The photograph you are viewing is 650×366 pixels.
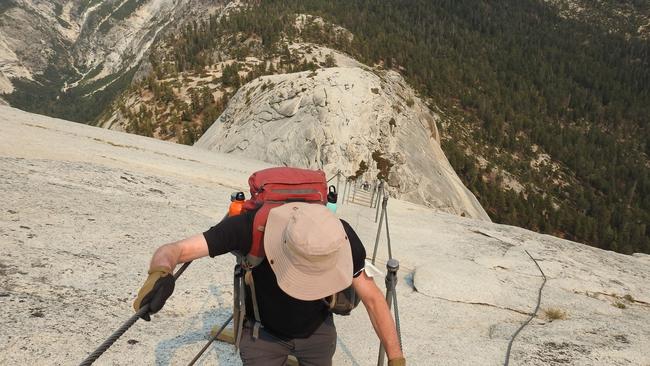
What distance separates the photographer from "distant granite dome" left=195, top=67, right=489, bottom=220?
88.4 ft

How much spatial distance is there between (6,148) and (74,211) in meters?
4.60

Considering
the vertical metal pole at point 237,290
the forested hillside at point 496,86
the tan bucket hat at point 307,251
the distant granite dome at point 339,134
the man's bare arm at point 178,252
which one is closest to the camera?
the tan bucket hat at point 307,251

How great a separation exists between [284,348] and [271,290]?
0.55 meters

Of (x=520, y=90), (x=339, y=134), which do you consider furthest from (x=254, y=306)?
(x=520, y=90)

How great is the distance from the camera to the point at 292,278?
276 centimetres

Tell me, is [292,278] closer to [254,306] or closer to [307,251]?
[307,251]

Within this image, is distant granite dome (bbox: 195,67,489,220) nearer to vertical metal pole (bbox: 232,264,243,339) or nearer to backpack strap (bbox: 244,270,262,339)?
vertical metal pole (bbox: 232,264,243,339)

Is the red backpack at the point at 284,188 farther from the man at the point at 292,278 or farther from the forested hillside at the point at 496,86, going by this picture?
the forested hillside at the point at 496,86

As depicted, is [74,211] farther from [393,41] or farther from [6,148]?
[393,41]

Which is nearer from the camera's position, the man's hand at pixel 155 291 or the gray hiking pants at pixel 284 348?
the man's hand at pixel 155 291

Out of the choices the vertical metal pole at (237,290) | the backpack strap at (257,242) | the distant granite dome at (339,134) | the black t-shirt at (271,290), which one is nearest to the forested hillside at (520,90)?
the distant granite dome at (339,134)

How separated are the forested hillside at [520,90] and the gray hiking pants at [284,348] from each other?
6324 cm

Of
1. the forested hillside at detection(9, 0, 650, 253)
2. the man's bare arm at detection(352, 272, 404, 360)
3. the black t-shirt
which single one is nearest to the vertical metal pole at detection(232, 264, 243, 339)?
the black t-shirt

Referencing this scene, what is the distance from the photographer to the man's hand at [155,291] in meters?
2.68
